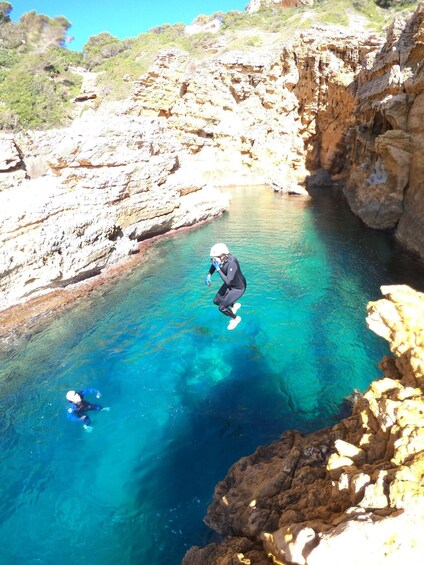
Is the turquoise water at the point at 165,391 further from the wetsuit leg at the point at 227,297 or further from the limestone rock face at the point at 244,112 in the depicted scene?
the limestone rock face at the point at 244,112

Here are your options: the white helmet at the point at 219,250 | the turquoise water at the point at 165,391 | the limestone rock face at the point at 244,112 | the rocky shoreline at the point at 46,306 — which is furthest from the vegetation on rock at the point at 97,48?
the white helmet at the point at 219,250

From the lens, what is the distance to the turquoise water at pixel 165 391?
6.48 m

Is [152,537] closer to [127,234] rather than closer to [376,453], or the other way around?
[376,453]

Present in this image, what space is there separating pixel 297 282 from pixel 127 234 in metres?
10.0

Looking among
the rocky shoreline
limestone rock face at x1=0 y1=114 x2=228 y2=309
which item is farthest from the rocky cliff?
the rocky shoreline

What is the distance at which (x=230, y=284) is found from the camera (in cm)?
800

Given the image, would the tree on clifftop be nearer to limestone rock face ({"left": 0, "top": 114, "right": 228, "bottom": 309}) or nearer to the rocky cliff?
the rocky cliff

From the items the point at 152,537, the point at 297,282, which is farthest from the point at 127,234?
the point at 152,537

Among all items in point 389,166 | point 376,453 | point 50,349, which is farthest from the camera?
point 389,166

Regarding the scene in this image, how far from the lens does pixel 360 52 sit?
1190 inches

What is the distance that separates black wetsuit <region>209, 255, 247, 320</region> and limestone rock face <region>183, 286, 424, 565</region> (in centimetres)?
310

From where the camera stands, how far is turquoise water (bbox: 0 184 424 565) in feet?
21.3

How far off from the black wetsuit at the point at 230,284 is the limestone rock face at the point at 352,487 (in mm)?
3102

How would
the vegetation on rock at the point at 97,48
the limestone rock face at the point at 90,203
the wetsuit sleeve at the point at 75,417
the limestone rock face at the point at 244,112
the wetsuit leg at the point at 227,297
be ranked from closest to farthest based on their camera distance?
the wetsuit leg at the point at 227,297 < the wetsuit sleeve at the point at 75,417 < the limestone rock face at the point at 90,203 < the limestone rock face at the point at 244,112 < the vegetation on rock at the point at 97,48
